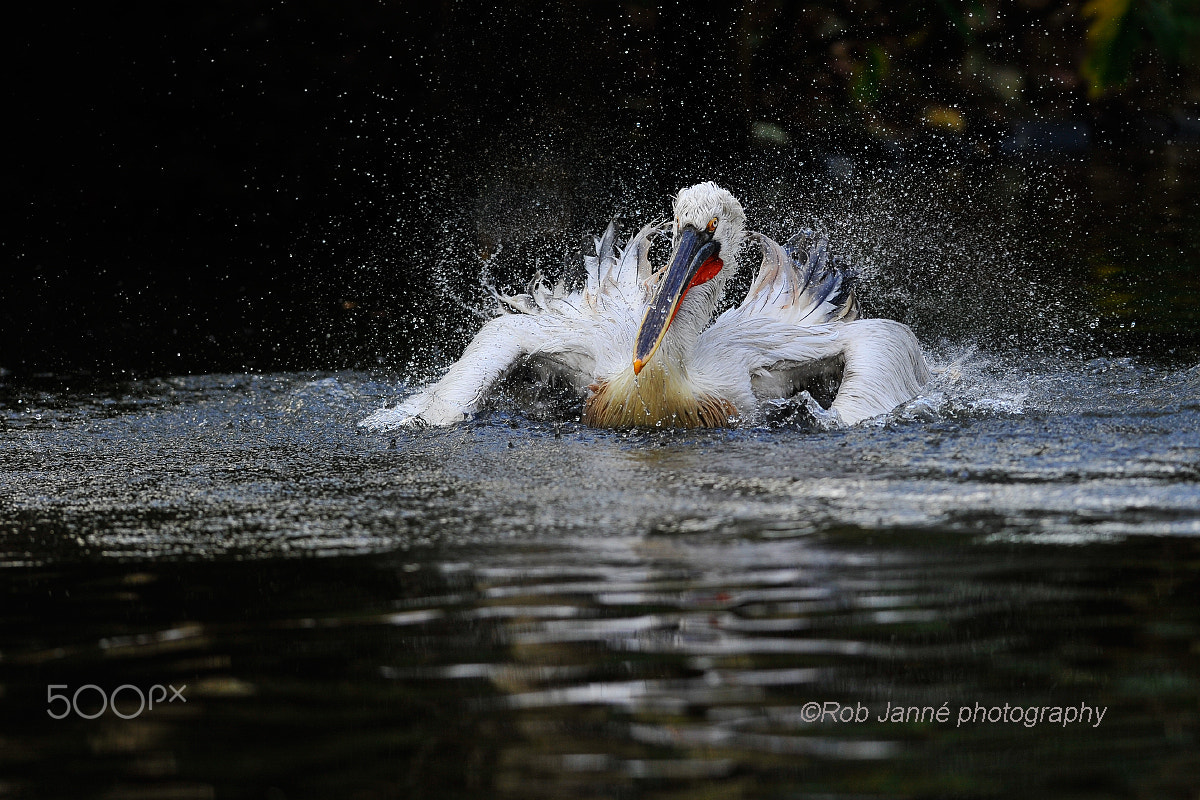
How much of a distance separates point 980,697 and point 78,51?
12.0 meters

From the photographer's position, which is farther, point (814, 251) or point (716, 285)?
point (814, 251)

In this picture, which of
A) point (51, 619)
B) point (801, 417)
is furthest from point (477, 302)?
point (51, 619)

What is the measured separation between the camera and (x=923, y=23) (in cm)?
444

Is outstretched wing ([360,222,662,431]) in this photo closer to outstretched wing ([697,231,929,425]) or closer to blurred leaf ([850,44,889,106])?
outstretched wing ([697,231,929,425])

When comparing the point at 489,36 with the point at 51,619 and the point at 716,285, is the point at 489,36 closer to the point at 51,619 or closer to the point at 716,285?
the point at 716,285

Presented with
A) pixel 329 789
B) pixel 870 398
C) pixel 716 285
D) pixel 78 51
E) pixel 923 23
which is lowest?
pixel 329 789

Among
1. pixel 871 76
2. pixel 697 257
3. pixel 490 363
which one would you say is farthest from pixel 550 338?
pixel 871 76

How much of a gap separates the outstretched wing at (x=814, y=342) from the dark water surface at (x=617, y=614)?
0.55 metres

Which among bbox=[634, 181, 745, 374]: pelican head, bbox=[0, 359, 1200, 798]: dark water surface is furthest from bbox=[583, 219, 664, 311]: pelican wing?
bbox=[0, 359, 1200, 798]: dark water surface

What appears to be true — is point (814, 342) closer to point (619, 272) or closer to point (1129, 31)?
point (619, 272)

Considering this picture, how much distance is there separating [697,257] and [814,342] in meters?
0.64

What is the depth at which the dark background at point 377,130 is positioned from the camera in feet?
36.6

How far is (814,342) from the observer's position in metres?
5.73

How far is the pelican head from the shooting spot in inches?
206
